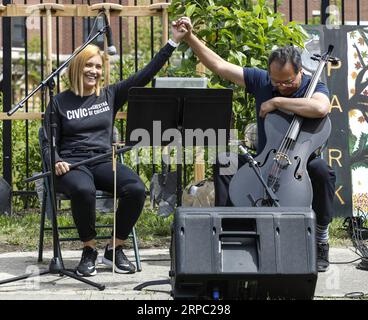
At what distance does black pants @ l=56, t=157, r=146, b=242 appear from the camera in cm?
562

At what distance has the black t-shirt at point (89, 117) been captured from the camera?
5.98 meters

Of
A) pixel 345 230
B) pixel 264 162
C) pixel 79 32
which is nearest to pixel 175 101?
pixel 264 162

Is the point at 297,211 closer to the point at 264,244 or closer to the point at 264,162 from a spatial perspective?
the point at 264,244

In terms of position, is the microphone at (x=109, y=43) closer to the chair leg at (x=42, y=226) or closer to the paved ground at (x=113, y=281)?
the chair leg at (x=42, y=226)

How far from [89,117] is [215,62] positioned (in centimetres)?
101

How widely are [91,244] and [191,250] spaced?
161 cm

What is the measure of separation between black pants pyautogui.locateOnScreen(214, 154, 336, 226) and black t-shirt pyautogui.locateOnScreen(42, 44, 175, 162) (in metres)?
0.88

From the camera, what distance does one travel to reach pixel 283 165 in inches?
215

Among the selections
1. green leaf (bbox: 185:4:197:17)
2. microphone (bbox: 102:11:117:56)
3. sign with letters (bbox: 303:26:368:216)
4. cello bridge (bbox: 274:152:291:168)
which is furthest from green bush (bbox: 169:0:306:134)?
sign with letters (bbox: 303:26:368:216)

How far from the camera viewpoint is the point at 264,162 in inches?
218

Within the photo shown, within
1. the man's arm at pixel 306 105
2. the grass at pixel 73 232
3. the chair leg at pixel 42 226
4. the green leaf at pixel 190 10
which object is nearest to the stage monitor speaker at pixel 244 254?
the man's arm at pixel 306 105

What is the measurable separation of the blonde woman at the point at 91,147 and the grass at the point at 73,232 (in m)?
1.07

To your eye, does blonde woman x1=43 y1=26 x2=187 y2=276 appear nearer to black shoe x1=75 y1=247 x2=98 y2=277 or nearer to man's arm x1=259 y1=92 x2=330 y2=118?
black shoe x1=75 y1=247 x2=98 y2=277

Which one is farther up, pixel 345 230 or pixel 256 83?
pixel 256 83
